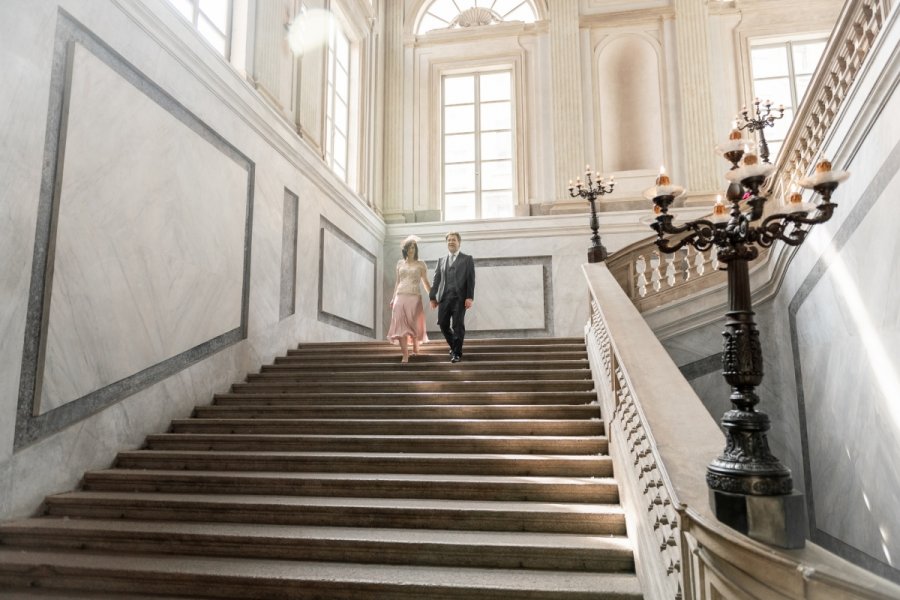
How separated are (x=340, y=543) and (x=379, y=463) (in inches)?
42.7

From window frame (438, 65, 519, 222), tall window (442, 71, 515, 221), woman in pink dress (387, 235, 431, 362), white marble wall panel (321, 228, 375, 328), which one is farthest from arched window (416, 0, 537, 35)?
woman in pink dress (387, 235, 431, 362)

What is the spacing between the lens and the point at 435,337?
1175 cm

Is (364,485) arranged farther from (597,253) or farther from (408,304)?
(597,253)

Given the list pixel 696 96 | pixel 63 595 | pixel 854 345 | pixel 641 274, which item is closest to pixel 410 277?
pixel 641 274

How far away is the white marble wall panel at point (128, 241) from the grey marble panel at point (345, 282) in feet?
8.43

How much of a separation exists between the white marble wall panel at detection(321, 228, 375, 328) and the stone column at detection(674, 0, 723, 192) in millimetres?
5977

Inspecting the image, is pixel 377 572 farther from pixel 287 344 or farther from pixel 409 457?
pixel 287 344

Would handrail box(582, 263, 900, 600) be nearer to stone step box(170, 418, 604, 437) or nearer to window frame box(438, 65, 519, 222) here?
stone step box(170, 418, 604, 437)

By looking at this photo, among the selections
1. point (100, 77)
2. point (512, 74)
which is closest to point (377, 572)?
point (100, 77)

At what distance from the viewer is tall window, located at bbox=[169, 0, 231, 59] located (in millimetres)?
7289

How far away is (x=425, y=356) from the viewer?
24.6ft

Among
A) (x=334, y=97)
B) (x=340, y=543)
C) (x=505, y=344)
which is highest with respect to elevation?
(x=334, y=97)

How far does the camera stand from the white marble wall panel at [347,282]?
9742 mm

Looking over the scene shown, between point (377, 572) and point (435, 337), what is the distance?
834 cm
